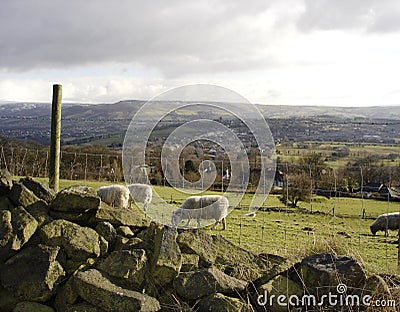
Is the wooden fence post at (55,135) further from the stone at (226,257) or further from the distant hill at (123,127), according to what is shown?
the stone at (226,257)

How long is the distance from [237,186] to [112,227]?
10.4ft

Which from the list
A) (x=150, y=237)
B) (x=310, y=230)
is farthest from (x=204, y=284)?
(x=310, y=230)

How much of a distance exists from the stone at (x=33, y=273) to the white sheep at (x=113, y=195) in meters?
7.56

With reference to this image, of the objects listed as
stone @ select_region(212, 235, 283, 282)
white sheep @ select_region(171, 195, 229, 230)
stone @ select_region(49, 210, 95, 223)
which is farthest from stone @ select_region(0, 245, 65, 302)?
white sheep @ select_region(171, 195, 229, 230)

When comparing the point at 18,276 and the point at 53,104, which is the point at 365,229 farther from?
the point at 18,276

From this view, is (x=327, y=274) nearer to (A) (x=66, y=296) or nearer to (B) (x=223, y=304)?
(B) (x=223, y=304)

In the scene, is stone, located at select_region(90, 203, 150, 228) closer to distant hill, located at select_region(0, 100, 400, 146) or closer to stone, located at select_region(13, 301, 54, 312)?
stone, located at select_region(13, 301, 54, 312)

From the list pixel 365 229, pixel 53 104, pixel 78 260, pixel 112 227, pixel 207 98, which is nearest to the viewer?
pixel 78 260

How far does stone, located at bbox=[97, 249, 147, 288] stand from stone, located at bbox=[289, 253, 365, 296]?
5.39ft

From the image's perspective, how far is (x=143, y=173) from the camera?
9422 mm

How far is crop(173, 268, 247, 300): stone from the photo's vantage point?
515cm

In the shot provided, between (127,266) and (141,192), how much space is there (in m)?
6.00

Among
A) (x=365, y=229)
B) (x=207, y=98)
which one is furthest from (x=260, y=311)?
(x=365, y=229)

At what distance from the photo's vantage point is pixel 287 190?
9531 mm
